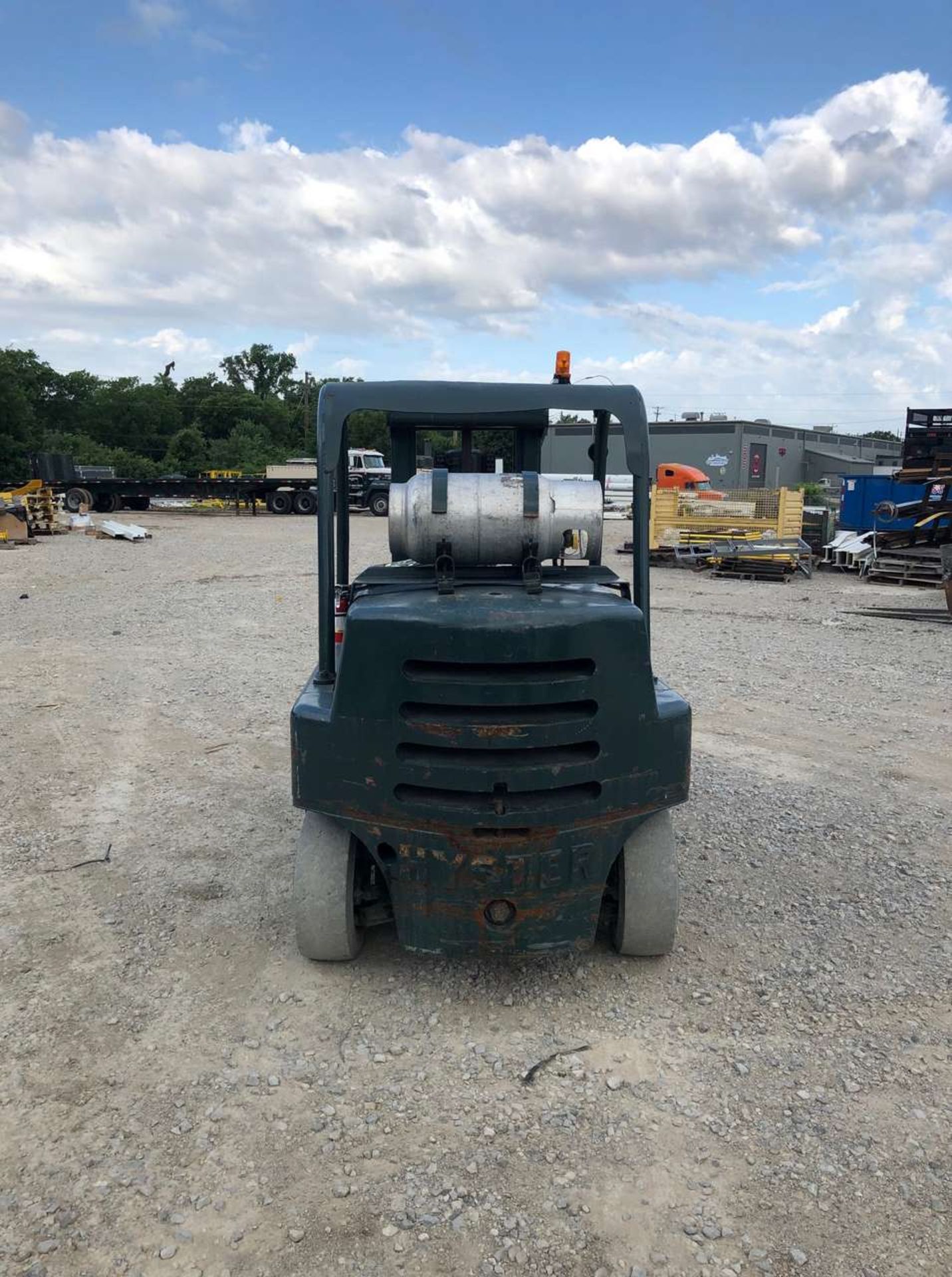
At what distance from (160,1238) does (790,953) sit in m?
2.58

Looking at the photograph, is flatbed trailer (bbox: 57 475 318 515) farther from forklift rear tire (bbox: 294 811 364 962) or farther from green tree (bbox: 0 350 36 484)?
forklift rear tire (bbox: 294 811 364 962)

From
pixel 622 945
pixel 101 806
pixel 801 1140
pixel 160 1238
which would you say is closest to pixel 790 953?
pixel 622 945

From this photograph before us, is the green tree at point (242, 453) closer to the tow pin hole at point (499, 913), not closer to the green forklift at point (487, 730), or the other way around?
the green forklift at point (487, 730)

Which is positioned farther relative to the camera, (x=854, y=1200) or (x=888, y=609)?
(x=888, y=609)

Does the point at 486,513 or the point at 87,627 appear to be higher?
the point at 486,513

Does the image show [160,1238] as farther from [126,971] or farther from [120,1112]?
[126,971]

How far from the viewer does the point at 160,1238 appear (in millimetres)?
2293

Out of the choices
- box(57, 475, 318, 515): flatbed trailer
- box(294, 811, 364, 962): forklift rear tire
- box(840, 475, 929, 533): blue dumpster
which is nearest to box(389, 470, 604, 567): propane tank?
box(294, 811, 364, 962): forklift rear tire

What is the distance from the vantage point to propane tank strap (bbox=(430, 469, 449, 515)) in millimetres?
3285

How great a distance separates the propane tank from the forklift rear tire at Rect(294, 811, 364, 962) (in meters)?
1.15

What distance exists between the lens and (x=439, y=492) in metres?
3.29

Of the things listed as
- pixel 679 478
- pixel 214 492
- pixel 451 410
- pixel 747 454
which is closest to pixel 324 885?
pixel 451 410

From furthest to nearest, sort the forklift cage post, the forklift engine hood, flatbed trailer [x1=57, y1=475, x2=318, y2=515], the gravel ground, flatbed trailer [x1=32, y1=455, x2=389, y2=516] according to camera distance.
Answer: flatbed trailer [x1=57, y1=475, x2=318, y2=515] < flatbed trailer [x1=32, y1=455, x2=389, y2=516] < the forklift cage post < the forklift engine hood < the gravel ground

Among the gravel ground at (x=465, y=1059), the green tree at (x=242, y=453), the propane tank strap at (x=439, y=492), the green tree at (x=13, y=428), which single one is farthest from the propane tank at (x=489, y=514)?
the green tree at (x=242, y=453)
